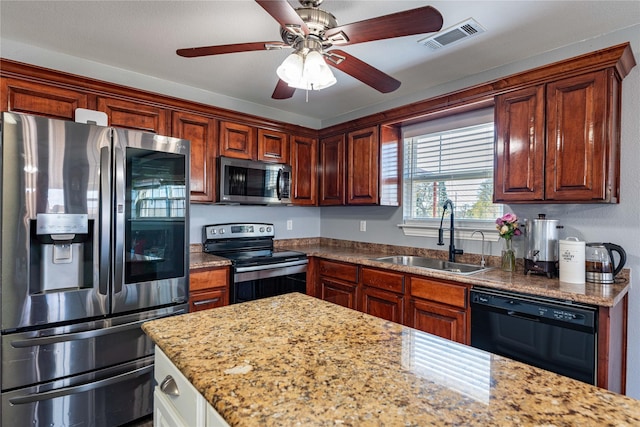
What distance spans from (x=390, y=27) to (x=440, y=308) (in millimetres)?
1791

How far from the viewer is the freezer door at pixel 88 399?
175 centimetres

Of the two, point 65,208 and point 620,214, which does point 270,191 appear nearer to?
point 65,208

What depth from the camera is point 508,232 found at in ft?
7.69

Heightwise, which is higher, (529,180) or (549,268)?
(529,180)

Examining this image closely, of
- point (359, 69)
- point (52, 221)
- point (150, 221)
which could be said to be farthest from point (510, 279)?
point (52, 221)

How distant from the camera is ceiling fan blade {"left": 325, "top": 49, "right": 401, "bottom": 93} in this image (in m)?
1.61

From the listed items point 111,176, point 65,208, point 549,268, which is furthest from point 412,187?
point 65,208

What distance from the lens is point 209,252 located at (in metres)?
3.21

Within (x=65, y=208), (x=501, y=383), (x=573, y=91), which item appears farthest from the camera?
(x=573, y=91)

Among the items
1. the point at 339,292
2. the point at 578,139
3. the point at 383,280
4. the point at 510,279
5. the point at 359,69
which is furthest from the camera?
the point at 339,292

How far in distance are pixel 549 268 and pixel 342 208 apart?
2.21m

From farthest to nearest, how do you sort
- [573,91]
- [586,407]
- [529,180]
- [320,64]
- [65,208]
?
1. [529,180]
2. [573,91]
3. [65,208]
4. [320,64]
5. [586,407]

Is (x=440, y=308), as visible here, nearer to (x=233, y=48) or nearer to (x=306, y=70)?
(x=306, y=70)

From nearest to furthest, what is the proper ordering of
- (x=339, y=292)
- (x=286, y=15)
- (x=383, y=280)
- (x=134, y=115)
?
(x=286, y=15) → (x=134, y=115) → (x=383, y=280) → (x=339, y=292)
